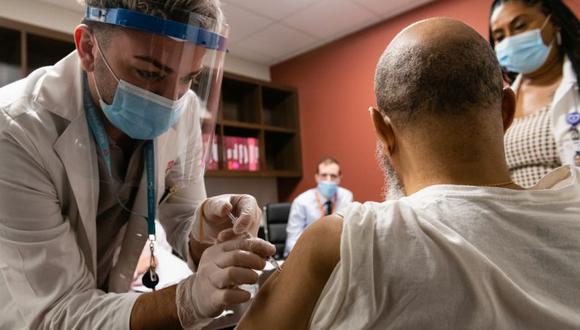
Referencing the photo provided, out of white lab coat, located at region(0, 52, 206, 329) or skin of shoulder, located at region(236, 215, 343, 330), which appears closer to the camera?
skin of shoulder, located at region(236, 215, 343, 330)

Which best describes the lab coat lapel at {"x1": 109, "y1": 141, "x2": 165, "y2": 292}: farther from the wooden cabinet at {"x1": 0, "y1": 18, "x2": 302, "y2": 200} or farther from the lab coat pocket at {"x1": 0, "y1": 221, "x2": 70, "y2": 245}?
the wooden cabinet at {"x1": 0, "y1": 18, "x2": 302, "y2": 200}

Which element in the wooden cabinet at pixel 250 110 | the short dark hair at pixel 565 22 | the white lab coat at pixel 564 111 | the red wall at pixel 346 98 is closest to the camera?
the white lab coat at pixel 564 111

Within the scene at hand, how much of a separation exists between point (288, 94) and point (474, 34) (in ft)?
12.8

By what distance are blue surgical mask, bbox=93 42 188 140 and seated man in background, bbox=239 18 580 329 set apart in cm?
52

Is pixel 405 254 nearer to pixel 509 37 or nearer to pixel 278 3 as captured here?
pixel 509 37

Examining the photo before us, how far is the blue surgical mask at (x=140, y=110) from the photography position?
98 centimetres

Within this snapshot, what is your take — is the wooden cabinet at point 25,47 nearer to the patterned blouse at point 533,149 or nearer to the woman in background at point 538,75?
the woman in background at point 538,75

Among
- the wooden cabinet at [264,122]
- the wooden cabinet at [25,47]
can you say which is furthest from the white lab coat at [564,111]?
the wooden cabinet at [25,47]

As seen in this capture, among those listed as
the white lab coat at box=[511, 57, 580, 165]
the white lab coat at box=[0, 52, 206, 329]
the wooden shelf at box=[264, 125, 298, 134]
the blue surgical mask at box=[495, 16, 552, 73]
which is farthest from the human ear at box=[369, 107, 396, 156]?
the wooden shelf at box=[264, 125, 298, 134]

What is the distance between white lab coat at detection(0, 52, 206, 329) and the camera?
864mm

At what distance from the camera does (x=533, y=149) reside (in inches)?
61.0

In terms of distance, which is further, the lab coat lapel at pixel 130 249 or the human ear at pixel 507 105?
the lab coat lapel at pixel 130 249

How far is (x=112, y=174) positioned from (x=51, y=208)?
0.63ft

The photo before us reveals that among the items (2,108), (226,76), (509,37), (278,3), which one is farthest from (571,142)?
(226,76)
